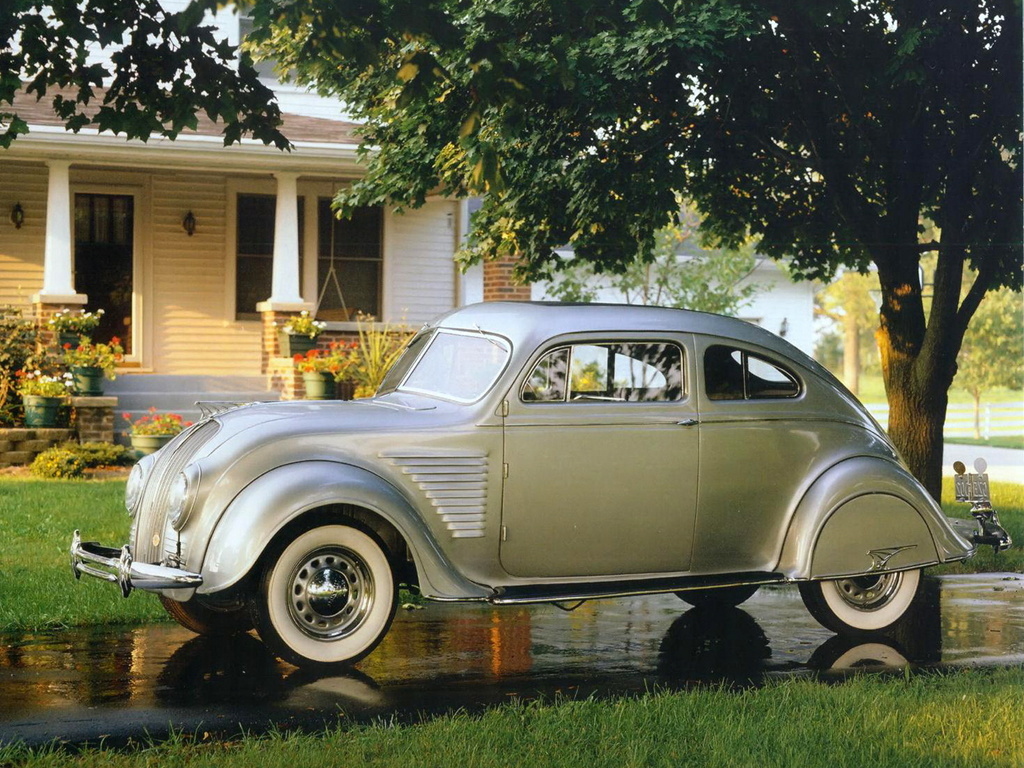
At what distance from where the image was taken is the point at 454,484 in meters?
6.70

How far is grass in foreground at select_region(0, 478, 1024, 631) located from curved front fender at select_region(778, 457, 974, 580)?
3113 mm

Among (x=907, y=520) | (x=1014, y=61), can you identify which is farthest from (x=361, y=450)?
(x=1014, y=61)

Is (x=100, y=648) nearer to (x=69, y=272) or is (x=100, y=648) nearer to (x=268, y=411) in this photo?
(x=268, y=411)

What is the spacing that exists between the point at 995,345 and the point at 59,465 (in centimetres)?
2204

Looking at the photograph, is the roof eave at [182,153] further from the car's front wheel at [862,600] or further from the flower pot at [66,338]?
the car's front wheel at [862,600]

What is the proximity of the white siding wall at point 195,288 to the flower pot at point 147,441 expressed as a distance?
2.74 metres

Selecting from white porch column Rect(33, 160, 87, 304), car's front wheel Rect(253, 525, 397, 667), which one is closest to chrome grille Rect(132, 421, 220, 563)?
car's front wheel Rect(253, 525, 397, 667)

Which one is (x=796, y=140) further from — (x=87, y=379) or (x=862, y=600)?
(x=87, y=379)

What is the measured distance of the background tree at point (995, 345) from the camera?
28734 millimetres

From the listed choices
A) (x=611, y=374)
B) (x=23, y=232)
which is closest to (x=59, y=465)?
(x=23, y=232)

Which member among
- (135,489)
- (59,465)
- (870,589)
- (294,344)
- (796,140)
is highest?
(796,140)

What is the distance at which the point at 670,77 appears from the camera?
37.7 feet

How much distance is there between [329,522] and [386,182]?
21.5 feet

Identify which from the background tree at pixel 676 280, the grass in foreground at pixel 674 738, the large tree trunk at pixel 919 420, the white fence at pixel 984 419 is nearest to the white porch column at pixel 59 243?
the background tree at pixel 676 280
